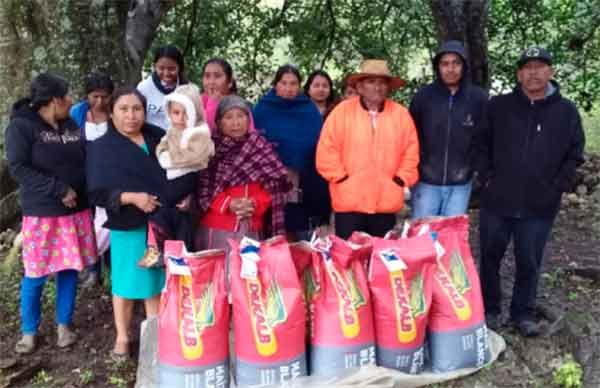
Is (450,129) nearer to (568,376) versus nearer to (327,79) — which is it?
(327,79)

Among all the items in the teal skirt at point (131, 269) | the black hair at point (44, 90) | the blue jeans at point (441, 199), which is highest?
the black hair at point (44, 90)

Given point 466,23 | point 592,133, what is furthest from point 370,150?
point 592,133

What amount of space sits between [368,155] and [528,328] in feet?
4.87

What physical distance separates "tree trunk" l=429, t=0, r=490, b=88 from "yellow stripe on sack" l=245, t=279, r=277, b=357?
380 cm

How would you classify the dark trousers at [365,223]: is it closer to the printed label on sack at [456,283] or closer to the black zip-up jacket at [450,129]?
Result: the black zip-up jacket at [450,129]

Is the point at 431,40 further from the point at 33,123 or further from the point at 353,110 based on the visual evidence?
the point at 33,123

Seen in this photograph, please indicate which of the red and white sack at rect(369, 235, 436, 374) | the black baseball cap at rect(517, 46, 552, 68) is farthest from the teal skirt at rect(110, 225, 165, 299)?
the black baseball cap at rect(517, 46, 552, 68)

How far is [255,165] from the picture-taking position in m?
3.81

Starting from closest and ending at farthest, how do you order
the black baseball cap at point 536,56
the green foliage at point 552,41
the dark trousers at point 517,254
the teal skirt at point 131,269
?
the teal skirt at point 131,269 < the black baseball cap at point 536,56 < the dark trousers at point 517,254 < the green foliage at point 552,41

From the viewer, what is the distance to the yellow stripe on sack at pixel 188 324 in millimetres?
3311

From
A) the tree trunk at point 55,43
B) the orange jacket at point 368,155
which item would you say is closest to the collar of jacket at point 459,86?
the orange jacket at point 368,155

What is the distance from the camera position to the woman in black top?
12.3ft

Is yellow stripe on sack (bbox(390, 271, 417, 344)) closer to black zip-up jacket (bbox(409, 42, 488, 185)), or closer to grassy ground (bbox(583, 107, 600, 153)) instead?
black zip-up jacket (bbox(409, 42, 488, 185))

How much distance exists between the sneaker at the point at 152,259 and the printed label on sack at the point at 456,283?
4.91ft
